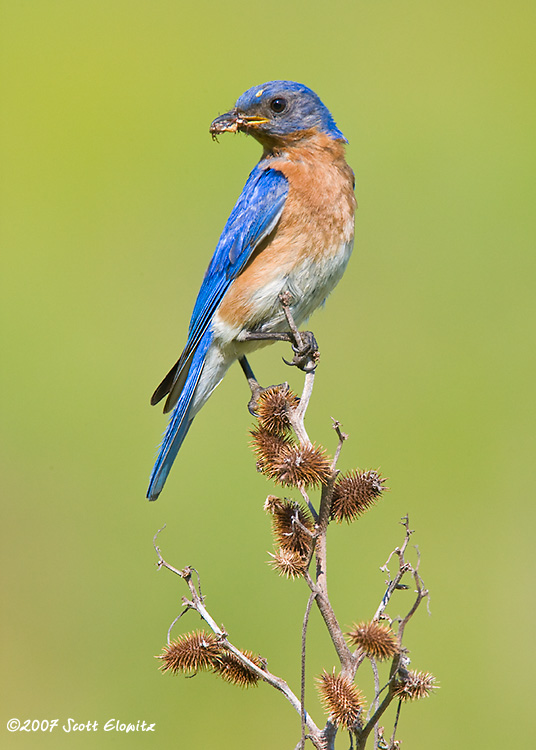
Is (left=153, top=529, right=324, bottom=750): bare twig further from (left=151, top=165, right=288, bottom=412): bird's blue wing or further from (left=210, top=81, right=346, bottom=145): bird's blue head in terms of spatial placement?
(left=210, top=81, right=346, bottom=145): bird's blue head

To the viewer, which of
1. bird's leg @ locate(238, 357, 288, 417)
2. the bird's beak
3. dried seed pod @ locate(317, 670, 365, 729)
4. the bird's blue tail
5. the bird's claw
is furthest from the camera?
the bird's beak

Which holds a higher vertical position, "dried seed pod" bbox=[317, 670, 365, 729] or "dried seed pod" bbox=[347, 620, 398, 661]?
"dried seed pod" bbox=[347, 620, 398, 661]

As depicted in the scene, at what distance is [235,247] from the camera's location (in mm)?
4844

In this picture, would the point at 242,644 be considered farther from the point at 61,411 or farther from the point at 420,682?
the point at 420,682

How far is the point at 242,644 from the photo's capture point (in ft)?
18.6

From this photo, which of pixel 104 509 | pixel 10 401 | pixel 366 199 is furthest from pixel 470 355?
pixel 10 401

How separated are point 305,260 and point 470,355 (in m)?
3.41

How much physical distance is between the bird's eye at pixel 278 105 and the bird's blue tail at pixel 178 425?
1.23 meters

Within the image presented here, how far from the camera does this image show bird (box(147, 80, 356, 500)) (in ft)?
15.3

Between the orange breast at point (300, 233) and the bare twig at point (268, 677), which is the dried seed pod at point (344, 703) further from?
the orange breast at point (300, 233)

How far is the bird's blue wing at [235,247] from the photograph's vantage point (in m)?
4.71

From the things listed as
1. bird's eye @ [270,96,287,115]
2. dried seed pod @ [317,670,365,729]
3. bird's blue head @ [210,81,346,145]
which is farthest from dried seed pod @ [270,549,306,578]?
Result: bird's eye @ [270,96,287,115]

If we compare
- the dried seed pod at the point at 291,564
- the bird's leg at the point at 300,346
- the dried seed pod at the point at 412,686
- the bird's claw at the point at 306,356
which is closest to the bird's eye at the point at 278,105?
the bird's leg at the point at 300,346

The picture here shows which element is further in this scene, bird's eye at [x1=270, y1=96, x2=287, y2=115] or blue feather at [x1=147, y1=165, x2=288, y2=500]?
bird's eye at [x1=270, y1=96, x2=287, y2=115]
